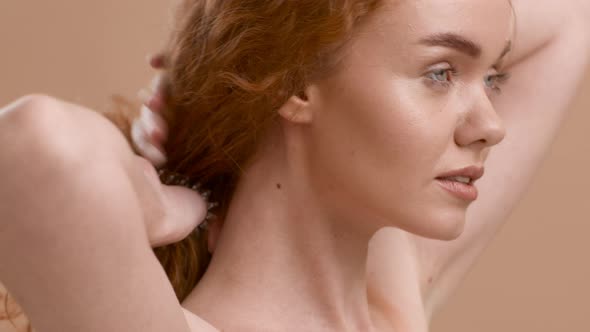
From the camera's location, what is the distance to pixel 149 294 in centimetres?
106

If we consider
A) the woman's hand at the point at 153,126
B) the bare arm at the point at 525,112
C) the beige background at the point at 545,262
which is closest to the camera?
the woman's hand at the point at 153,126

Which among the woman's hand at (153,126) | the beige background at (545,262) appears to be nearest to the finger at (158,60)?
the woman's hand at (153,126)

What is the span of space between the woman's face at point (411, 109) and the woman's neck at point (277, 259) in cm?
7

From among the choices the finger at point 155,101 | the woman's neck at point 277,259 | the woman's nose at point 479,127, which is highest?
the woman's nose at point 479,127

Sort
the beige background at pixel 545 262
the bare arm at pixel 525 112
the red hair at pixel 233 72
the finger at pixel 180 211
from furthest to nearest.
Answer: the beige background at pixel 545 262
the bare arm at pixel 525 112
the red hair at pixel 233 72
the finger at pixel 180 211

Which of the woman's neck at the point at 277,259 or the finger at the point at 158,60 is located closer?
the woman's neck at the point at 277,259

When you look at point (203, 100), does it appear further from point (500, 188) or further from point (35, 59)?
point (35, 59)

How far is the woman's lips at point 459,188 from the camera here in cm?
136

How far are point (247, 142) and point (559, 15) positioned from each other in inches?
24.7

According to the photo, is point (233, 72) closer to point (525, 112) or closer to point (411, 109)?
point (411, 109)

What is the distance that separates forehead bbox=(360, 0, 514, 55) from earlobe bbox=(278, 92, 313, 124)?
117 millimetres

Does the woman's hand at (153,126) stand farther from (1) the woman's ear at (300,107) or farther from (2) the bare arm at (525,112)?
(2) the bare arm at (525,112)

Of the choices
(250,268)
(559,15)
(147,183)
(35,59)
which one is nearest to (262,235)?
(250,268)

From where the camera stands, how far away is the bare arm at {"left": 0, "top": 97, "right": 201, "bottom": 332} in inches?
37.1
